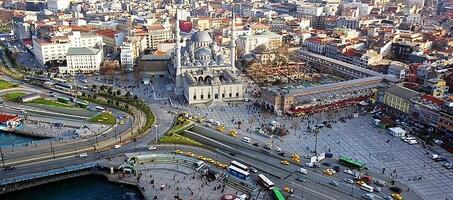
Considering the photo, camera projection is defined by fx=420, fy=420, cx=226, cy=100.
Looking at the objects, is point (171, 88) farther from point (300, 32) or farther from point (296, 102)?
point (300, 32)

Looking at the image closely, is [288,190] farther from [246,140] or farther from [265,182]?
[246,140]

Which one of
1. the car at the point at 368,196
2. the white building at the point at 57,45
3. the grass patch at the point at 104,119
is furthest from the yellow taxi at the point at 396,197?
the white building at the point at 57,45

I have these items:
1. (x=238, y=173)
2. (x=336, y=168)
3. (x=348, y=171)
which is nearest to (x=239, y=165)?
(x=238, y=173)

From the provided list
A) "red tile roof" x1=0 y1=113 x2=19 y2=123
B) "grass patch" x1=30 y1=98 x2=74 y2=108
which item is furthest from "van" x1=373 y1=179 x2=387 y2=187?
"red tile roof" x1=0 y1=113 x2=19 y2=123

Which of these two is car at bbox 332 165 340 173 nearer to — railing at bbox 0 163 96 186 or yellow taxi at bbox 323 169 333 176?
yellow taxi at bbox 323 169 333 176

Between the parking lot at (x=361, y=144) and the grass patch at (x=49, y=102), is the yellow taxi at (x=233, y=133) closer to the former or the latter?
the parking lot at (x=361, y=144)

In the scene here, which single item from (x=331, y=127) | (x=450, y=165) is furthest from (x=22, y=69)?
(x=450, y=165)

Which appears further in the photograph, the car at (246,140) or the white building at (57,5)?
the white building at (57,5)
